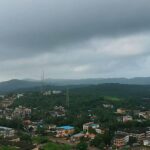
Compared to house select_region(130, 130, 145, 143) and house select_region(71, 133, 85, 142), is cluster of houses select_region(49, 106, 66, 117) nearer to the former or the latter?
house select_region(71, 133, 85, 142)

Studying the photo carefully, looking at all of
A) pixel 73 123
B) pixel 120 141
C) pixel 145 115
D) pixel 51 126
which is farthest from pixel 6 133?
pixel 145 115

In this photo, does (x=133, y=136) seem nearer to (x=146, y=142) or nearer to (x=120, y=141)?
(x=120, y=141)

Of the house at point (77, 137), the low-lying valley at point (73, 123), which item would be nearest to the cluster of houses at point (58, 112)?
the low-lying valley at point (73, 123)

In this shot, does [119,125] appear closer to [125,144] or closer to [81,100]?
[125,144]

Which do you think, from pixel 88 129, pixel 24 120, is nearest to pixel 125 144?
pixel 88 129

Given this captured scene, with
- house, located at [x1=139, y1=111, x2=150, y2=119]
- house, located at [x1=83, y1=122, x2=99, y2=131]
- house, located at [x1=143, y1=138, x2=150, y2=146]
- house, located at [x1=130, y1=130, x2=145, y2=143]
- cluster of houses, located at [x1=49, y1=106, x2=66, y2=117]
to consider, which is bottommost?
house, located at [x1=143, y1=138, x2=150, y2=146]

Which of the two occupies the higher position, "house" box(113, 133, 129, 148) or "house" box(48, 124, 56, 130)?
"house" box(48, 124, 56, 130)

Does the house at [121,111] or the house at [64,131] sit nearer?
the house at [64,131]

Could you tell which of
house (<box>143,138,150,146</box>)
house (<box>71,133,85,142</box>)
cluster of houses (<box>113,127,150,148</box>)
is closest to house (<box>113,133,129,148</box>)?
cluster of houses (<box>113,127,150,148</box>)

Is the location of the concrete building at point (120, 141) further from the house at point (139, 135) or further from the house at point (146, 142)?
the house at point (146, 142)
